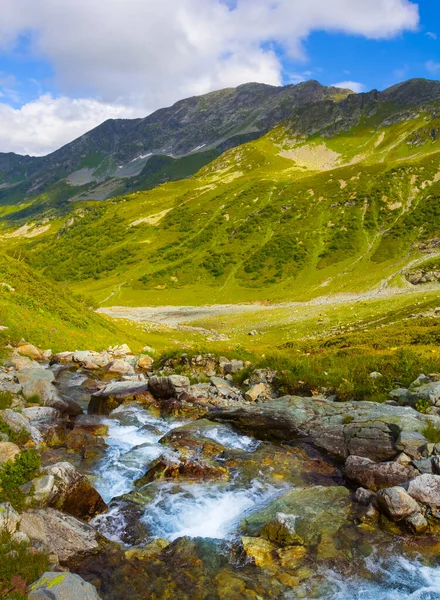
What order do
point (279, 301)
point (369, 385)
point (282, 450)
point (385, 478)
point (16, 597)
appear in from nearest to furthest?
point (16, 597) → point (385, 478) → point (282, 450) → point (369, 385) → point (279, 301)

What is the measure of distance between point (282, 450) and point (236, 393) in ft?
22.7

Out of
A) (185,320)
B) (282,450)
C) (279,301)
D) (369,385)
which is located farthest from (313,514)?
(279,301)

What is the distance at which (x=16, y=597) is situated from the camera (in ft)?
23.2

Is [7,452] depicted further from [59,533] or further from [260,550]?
→ [260,550]

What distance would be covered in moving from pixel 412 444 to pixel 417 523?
129 inches

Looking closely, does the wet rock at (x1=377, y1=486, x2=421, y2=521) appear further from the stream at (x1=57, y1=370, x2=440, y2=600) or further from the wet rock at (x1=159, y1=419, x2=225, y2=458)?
the wet rock at (x1=159, y1=419, x2=225, y2=458)

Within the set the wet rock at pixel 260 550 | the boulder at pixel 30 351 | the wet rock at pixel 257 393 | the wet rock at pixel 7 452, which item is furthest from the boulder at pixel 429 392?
the boulder at pixel 30 351

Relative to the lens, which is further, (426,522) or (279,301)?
(279,301)

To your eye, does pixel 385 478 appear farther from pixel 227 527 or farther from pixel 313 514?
pixel 227 527

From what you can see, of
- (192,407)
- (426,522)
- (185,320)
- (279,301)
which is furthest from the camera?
(279,301)

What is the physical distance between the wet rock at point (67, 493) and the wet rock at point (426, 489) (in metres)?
9.68

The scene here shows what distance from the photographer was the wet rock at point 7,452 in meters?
11.5

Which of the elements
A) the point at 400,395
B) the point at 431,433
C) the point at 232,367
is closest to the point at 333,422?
the point at 400,395

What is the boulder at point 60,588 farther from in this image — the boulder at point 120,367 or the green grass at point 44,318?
the green grass at point 44,318
